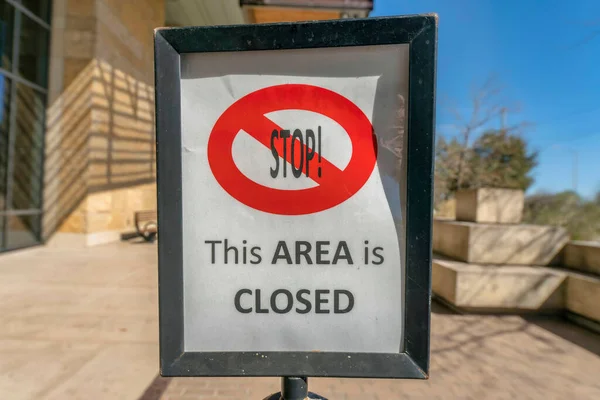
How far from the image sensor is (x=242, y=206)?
3.43 feet

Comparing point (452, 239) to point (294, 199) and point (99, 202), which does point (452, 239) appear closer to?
point (294, 199)

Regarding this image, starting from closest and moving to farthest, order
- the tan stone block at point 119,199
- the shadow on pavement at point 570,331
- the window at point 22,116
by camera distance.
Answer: the shadow on pavement at point 570,331
the window at point 22,116
the tan stone block at point 119,199

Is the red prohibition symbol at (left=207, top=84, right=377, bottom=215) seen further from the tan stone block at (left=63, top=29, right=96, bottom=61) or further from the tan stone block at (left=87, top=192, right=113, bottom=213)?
the tan stone block at (left=63, top=29, right=96, bottom=61)

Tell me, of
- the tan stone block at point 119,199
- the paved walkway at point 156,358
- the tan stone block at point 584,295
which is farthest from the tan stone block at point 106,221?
the tan stone block at point 584,295

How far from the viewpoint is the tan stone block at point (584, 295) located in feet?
12.7

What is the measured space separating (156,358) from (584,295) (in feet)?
14.7

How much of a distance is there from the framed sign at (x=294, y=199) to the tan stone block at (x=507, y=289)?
150 inches

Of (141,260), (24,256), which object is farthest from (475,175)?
(24,256)

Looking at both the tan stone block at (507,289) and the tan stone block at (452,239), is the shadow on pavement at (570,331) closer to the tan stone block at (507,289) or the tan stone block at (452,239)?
the tan stone block at (507,289)

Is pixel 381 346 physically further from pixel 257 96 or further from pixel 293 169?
pixel 257 96

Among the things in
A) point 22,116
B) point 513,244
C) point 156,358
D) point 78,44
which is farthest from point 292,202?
point 78,44

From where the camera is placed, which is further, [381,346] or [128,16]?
[128,16]

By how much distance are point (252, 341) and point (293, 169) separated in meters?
0.50

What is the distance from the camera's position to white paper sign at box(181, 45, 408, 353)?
1.00 meters
